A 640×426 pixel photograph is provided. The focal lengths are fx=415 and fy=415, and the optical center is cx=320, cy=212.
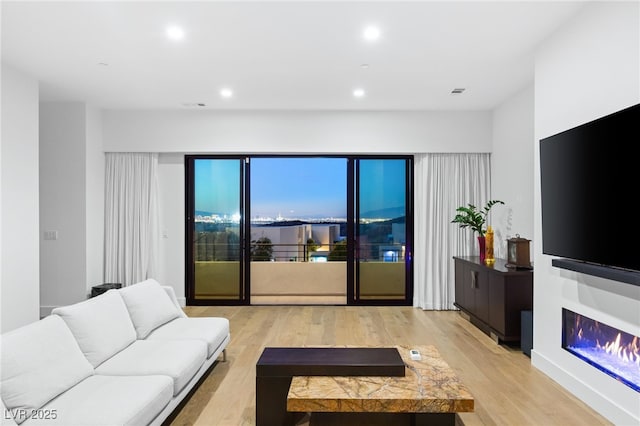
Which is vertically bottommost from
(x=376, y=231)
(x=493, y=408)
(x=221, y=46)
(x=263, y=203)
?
(x=493, y=408)

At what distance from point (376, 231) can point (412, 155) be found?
49.6 inches

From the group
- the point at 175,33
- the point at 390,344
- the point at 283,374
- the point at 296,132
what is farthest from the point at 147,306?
the point at 296,132

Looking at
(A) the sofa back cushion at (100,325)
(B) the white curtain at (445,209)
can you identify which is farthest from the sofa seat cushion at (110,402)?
(B) the white curtain at (445,209)

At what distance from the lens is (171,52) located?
3.87 meters

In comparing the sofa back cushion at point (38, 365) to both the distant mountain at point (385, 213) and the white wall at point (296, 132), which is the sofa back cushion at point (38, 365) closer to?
the white wall at point (296, 132)

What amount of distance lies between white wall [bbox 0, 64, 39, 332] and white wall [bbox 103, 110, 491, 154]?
5.06ft


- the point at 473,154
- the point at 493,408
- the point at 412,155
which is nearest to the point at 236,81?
the point at 412,155

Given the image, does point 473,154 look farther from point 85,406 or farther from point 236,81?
point 85,406

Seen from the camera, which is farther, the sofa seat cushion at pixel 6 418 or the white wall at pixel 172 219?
the white wall at pixel 172 219

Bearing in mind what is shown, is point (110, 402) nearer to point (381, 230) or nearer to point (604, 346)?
point (604, 346)

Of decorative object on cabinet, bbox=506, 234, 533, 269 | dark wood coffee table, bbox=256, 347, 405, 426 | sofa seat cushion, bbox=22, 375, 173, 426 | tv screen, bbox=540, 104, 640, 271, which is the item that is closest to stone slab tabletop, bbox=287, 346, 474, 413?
dark wood coffee table, bbox=256, 347, 405, 426

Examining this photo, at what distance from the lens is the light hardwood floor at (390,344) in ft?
9.25

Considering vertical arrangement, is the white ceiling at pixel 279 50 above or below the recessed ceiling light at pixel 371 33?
above

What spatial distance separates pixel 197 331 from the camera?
11.4ft
